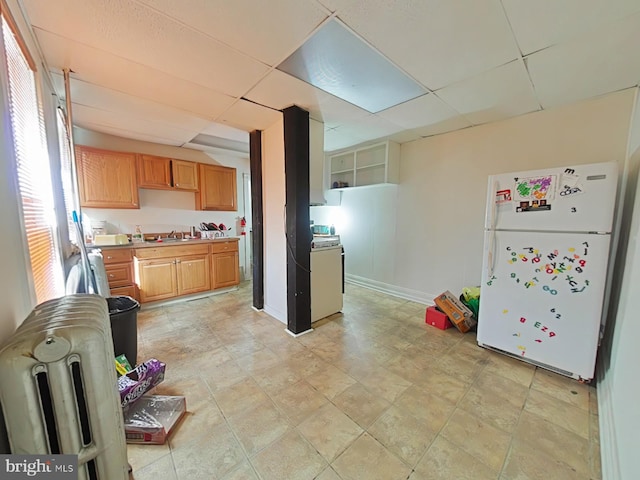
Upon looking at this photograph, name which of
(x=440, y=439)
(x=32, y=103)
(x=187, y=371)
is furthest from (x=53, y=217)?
(x=440, y=439)

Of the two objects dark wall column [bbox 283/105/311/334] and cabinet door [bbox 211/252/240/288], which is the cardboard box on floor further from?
cabinet door [bbox 211/252/240/288]

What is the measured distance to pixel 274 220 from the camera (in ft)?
9.60

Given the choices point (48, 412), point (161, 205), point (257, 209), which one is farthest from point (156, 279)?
point (48, 412)

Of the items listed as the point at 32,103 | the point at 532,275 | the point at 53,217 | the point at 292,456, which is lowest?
the point at 292,456

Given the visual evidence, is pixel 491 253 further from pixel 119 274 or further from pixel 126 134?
pixel 126 134

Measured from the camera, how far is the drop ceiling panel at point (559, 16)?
124 cm

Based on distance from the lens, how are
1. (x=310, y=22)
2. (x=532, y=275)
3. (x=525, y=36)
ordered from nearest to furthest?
(x=310, y=22)
(x=525, y=36)
(x=532, y=275)

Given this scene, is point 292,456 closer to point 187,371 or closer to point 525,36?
point 187,371

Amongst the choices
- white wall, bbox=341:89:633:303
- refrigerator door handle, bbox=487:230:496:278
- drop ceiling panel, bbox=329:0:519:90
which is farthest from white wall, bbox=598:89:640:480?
drop ceiling panel, bbox=329:0:519:90

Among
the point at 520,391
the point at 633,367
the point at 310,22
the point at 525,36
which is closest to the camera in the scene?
the point at 633,367

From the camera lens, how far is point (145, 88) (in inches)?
82.3

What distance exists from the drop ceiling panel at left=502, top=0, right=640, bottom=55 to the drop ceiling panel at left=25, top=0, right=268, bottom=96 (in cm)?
155

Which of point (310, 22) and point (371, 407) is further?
point (371, 407)

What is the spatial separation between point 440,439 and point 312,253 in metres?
1.87
